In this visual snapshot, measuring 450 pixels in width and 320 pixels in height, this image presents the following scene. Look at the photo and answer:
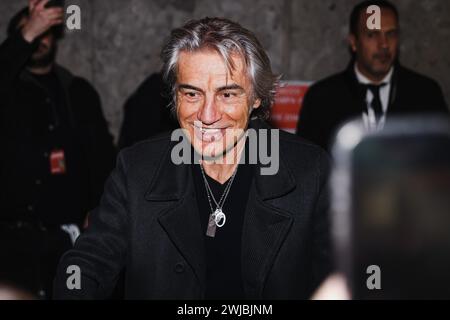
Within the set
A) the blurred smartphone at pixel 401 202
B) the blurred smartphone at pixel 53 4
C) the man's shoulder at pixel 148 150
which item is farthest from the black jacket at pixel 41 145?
the blurred smartphone at pixel 401 202

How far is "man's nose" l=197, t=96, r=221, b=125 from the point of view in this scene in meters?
2.40

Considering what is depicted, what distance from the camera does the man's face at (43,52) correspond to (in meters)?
4.36

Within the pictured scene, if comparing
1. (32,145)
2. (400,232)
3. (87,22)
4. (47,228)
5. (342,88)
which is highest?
(87,22)

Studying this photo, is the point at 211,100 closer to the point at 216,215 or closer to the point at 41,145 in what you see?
the point at 216,215

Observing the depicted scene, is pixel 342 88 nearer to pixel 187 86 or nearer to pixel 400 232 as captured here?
pixel 187 86

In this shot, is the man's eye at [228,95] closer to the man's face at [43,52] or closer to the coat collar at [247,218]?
the coat collar at [247,218]

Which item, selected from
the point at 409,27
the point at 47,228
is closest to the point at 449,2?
the point at 409,27

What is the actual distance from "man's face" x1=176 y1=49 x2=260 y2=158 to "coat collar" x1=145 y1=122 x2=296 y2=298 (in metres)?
0.17

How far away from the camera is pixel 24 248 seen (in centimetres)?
402

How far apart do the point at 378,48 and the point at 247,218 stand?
2429 mm

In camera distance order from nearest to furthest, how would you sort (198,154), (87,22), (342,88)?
(198,154) < (342,88) < (87,22)

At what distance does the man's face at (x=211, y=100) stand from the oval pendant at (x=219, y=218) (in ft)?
0.81

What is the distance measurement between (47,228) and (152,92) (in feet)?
4.36

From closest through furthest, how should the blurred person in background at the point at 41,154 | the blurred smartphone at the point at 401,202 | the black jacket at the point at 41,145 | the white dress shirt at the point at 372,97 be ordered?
1. the blurred smartphone at the point at 401,202
2. the blurred person in background at the point at 41,154
3. the black jacket at the point at 41,145
4. the white dress shirt at the point at 372,97
